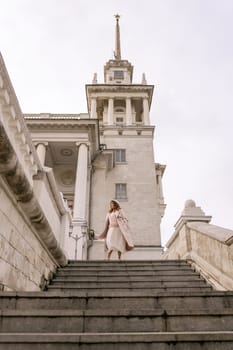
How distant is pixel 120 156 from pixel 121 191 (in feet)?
10.4

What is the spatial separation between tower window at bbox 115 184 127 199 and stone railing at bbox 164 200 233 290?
11.2m

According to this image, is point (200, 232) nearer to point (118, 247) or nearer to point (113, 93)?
point (118, 247)

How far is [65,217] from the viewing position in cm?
866

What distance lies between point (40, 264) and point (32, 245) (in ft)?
1.97

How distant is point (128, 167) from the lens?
23172mm

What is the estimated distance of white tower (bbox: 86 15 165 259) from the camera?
19625 millimetres

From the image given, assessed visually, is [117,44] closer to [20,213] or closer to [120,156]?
[120,156]

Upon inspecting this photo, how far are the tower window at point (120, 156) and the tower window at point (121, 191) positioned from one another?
7.27 feet

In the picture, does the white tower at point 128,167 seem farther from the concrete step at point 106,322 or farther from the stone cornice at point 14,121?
the concrete step at point 106,322

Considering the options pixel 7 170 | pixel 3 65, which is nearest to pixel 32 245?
pixel 7 170

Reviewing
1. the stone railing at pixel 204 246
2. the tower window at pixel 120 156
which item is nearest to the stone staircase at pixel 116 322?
the stone railing at pixel 204 246

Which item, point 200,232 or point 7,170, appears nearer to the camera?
point 7,170

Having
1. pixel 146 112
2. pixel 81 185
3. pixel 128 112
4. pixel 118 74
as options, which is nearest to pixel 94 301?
pixel 81 185

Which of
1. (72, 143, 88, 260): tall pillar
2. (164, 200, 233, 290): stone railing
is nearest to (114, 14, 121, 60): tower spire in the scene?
(72, 143, 88, 260): tall pillar
